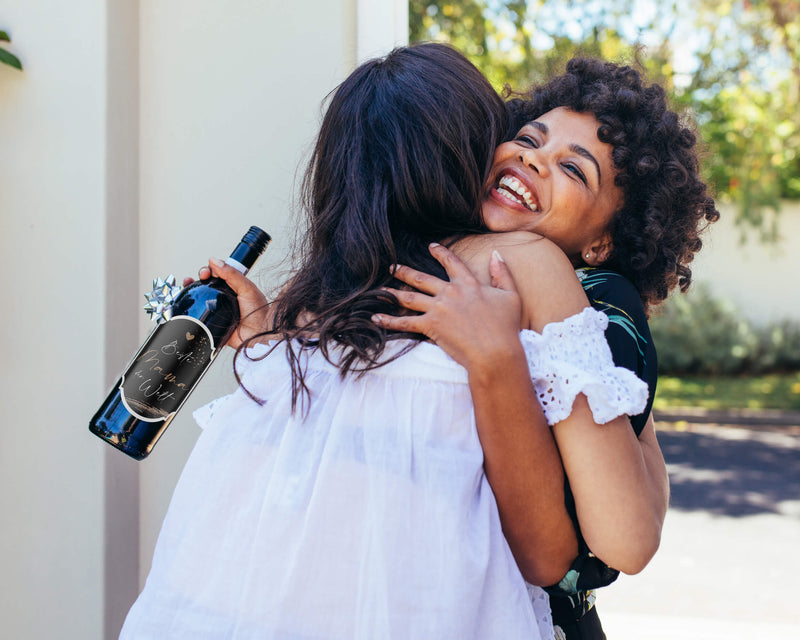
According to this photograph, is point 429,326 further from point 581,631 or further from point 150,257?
point 150,257

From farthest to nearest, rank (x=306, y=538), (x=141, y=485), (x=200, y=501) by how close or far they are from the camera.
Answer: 1. (x=141, y=485)
2. (x=200, y=501)
3. (x=306, y=538)

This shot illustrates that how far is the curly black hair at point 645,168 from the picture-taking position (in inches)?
58.2

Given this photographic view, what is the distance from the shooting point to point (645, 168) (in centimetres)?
145

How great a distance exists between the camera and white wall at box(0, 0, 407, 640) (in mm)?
1913

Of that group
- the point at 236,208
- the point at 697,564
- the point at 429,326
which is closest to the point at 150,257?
the point at 236,208

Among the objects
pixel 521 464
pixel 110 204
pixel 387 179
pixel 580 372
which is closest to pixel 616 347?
pixel 580 372

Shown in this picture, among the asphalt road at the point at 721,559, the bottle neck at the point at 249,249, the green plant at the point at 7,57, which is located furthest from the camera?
the asphalt road at the point at 721,559

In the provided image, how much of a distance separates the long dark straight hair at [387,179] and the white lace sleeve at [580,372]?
9.5 inches

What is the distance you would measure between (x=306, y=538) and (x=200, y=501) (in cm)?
22

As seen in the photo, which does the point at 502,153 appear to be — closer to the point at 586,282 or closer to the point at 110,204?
the point at 586,282

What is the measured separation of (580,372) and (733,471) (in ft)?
23.4

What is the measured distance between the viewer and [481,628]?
1.10 meters

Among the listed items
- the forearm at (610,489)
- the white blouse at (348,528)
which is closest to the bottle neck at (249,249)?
the white blouse at (348,528)

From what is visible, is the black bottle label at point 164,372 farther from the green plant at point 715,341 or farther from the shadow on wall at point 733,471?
the green plant at point 715,341
